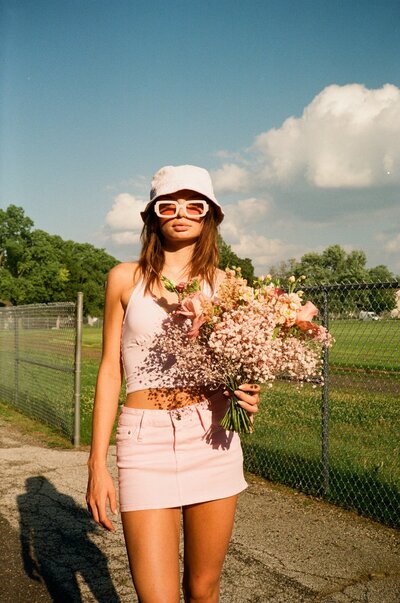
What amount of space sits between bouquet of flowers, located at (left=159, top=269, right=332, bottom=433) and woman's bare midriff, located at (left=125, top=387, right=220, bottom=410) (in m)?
0.08

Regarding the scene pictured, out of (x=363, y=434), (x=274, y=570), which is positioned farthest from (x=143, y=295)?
(x=363, y=434)

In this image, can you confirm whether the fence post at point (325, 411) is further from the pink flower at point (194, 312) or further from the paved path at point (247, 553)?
the pink flower at point (194, 312)

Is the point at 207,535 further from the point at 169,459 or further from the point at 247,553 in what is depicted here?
the point at 247,553

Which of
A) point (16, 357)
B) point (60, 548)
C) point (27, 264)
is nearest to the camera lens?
point (60, 548)

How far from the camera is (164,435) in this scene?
2.28m

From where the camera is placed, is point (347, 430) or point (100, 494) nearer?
point (100, 494)

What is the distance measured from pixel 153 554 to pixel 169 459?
333mm

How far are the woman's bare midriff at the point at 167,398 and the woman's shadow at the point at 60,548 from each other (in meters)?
1.91

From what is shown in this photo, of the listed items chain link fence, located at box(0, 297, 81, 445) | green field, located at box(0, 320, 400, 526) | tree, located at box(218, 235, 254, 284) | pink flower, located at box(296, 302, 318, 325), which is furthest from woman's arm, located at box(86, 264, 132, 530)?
tree, located at box(218, 235, 254, 284)

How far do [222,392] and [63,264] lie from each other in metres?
75.5

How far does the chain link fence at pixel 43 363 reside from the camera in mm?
8344

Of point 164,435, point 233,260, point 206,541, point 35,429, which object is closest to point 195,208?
point 164,435

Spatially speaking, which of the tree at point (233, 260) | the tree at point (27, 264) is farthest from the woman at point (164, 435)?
the tree at point (27, 264)

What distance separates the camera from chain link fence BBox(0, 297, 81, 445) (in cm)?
834
